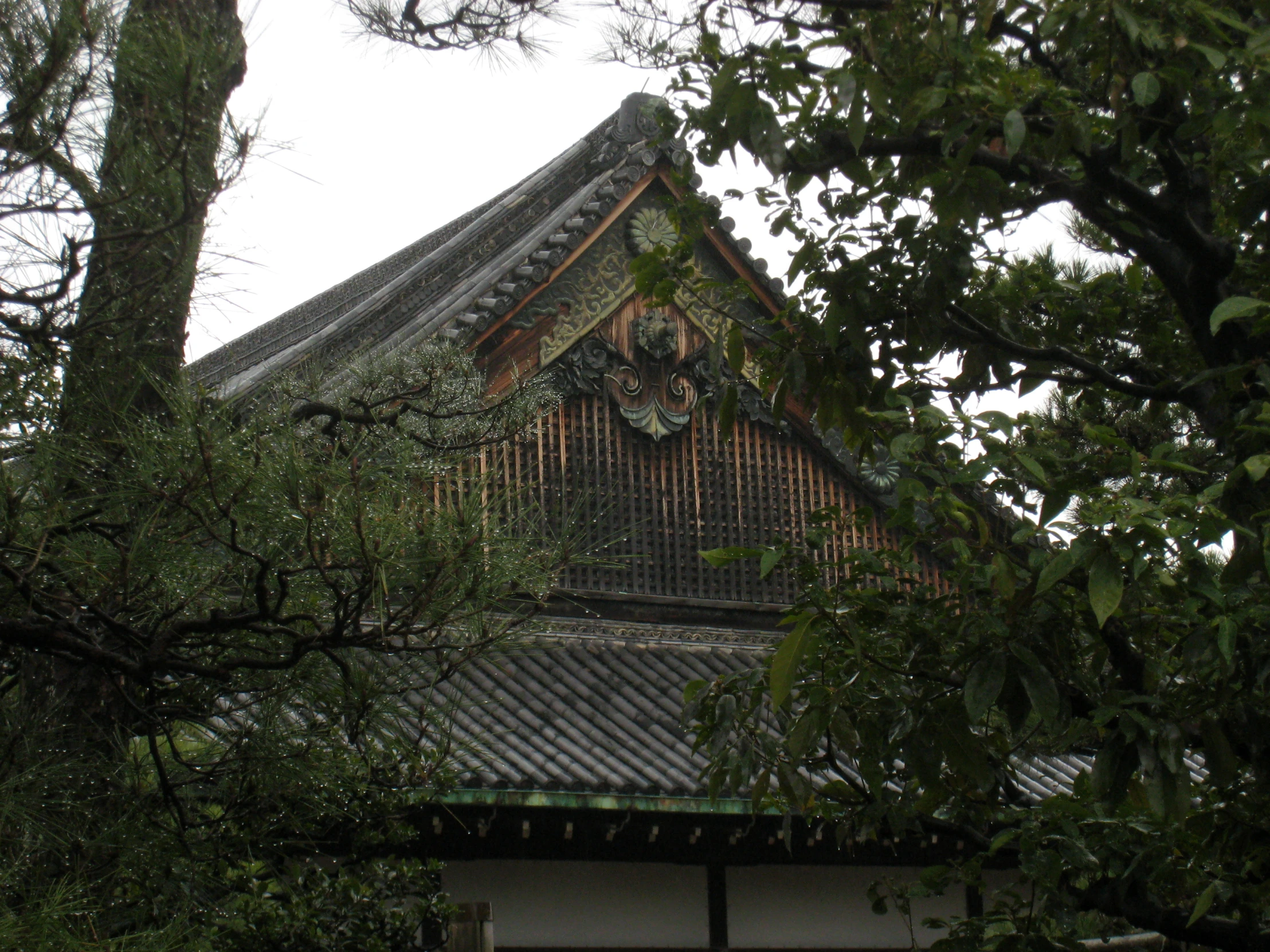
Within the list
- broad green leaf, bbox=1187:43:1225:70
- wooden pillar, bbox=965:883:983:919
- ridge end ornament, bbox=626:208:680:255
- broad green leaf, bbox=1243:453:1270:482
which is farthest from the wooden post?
ridge end ornament, bbox=626:208:680:255

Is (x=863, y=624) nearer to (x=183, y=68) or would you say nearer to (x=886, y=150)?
(x=886, y=150)

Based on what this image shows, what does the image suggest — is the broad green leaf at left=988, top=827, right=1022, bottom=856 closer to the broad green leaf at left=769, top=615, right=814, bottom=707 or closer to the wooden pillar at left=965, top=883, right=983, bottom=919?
the broad green leaf at left=769, top=615, right=814, bottom=707

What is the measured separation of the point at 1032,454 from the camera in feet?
11.4

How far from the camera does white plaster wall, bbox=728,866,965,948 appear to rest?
27.4 feet

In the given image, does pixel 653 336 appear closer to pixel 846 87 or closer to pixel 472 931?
pixel 472 931

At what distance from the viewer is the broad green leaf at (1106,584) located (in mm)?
2932

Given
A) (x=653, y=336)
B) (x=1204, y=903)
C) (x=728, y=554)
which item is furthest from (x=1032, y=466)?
(x=653, y=336)

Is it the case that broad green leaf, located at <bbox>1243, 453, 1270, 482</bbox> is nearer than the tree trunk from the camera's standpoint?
Yes

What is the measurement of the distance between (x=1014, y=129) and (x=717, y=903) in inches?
239

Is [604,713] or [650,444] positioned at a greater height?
[650,444]

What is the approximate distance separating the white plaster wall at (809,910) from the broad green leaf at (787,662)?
539 cm

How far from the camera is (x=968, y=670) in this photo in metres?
3.42

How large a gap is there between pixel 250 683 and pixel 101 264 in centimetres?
124

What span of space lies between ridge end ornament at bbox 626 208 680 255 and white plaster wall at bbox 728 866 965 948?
15.4 feet
